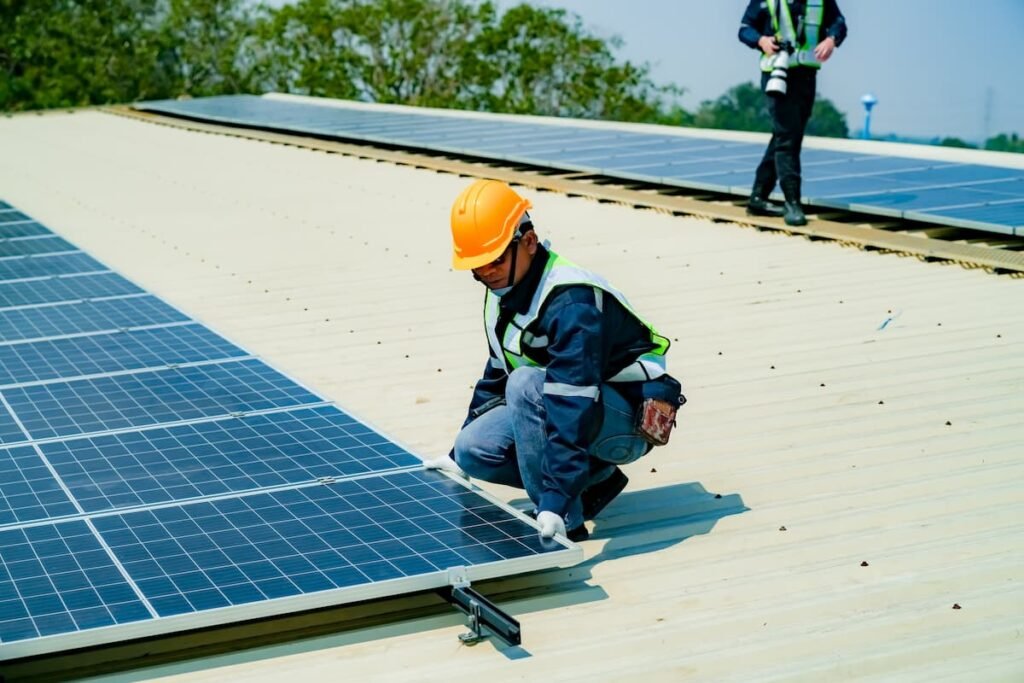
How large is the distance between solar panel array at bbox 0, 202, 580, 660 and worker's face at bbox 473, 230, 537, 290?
0.97 meters

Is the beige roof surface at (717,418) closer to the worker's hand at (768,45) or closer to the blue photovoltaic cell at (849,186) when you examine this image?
the blue photovoltaic cell at (849,186)

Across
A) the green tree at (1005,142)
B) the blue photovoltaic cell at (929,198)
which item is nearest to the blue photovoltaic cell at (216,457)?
the blue photovoltaic cell at (929,198)

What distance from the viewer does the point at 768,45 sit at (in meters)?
13.4

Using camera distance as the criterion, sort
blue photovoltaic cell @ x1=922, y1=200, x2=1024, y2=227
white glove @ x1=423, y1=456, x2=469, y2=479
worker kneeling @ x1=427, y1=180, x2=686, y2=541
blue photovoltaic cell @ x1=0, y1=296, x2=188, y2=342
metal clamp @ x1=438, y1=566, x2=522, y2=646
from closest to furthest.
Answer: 1. metal clamp @ x1=438, y1=566, x2=522, y2=646
2. worker kneeling @ x1=427, y1=180, x2=686, y2=541
3. white glove @ x1=423, y1=456, x2=469, y2=479
4. blue photovoltaic cell @ x1=0, y1=296, x2=188, y2=342
5. blue photovoltaic cell @ x1=922, y1=200, x2=1024, y2=227

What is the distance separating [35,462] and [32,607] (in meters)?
1.86

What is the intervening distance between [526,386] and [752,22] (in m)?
8.35

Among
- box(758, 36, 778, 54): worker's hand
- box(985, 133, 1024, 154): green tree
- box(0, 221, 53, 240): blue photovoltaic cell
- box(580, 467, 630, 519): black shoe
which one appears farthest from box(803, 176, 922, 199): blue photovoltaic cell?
box(985, 133, 1024, 154): green tree

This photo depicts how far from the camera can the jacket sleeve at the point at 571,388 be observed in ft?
20.1

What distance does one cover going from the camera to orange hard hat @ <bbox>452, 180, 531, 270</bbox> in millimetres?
6168

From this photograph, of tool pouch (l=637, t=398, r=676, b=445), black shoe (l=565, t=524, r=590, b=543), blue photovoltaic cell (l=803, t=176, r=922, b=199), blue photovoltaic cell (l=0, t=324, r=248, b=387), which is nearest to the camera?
tool pouch (l=637, t=398, r=676, b=445)

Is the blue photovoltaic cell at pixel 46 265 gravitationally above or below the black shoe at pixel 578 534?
above

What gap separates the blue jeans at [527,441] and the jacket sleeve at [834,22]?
25.7 ft

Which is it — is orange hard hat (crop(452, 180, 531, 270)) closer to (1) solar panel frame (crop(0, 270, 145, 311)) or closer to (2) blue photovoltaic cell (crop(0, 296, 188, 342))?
(2) blue photovoltaic cell (crop(0, 296, 188, 342))

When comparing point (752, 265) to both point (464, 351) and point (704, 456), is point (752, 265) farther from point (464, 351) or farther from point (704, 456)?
point (704, 456)
